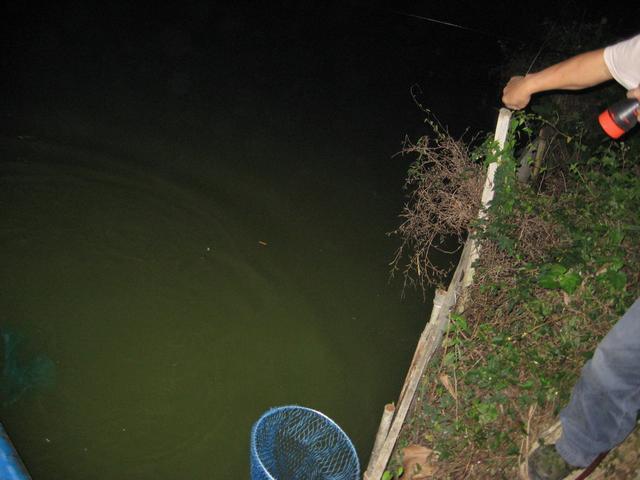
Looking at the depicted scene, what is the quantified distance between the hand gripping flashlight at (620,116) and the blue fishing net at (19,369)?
3627mm

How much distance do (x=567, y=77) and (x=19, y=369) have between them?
3.71 m

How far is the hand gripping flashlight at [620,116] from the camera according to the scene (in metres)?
2.09

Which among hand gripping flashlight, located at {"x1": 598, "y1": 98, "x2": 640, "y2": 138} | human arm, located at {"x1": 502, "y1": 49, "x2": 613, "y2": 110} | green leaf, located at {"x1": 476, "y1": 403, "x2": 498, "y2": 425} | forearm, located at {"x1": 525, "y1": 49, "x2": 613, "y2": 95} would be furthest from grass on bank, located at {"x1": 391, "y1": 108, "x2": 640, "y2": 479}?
hand gripping flashlight, located at {"x1": 598, "y1": 98, "x2": 640, "y2": 138}

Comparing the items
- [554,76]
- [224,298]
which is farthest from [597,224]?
[224,298]

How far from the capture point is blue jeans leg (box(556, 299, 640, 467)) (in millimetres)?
1953

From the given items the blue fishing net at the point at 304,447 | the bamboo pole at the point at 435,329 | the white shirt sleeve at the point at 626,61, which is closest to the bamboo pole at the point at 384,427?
the bamboo pole at the point at 435,329

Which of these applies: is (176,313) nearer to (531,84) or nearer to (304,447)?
(304,447)

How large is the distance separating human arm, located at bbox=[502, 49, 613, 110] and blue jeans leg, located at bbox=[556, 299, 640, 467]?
0.92 m

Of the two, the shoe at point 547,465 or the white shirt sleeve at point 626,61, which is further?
the shoe at point 547,465

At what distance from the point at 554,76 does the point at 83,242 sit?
401 centimetres

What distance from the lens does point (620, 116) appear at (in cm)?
212

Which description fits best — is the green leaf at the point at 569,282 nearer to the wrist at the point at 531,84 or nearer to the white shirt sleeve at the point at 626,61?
the wrist at the point at 531,84

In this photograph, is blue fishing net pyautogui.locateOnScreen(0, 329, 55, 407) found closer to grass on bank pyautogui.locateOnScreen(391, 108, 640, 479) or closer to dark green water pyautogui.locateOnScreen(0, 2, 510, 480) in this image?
dark green water pyautogui.locateOnScreen(0, 2, 510, 480)

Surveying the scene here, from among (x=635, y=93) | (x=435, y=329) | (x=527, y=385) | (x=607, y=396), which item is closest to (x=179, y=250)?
(x=435, y=329)
